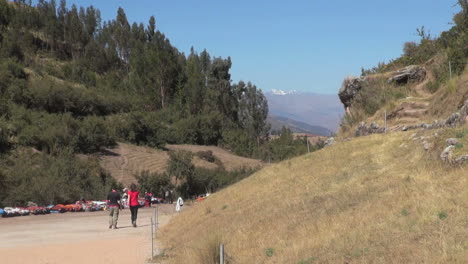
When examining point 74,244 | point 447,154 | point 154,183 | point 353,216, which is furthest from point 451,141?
point 154,183

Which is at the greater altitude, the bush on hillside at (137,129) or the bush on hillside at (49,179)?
the bush on hillside at (137,129)

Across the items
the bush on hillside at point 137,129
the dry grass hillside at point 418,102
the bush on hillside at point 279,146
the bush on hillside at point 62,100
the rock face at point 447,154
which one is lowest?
the rock face at point 447,154

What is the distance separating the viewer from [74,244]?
1541 cm

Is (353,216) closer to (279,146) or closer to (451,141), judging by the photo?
(451,141)

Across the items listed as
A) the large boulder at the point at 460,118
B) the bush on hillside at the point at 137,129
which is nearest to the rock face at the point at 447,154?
the large boulder at the point at 460,118

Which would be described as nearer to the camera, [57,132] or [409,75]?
[409,75]

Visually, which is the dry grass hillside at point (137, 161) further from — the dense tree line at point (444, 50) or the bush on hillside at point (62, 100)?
the dense tree line at point (444, 50)

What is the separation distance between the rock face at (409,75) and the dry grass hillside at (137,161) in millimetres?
36447

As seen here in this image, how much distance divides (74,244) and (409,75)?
1943 cm

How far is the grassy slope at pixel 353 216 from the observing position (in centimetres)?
737

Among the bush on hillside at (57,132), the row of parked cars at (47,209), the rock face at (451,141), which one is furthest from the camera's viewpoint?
the bush on hillside at (57,132)

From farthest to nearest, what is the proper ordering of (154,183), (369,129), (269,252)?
(154,183) → (369,129) → (269,252)

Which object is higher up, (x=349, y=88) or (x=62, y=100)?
(x=62, y=100)

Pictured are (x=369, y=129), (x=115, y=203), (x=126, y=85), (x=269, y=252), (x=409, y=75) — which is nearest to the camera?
(x=269, y=252)
